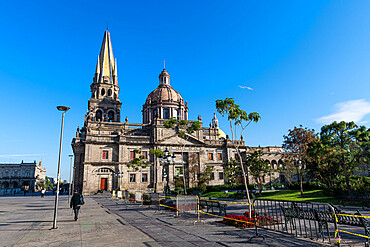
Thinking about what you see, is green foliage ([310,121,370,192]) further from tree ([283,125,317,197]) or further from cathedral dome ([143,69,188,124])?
cathedral dome ([143,69,188,124])

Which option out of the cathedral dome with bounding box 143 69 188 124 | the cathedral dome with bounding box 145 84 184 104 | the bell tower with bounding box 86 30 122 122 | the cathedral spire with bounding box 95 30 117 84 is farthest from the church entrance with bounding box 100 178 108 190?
the cathedral spire with bounding box 95 30 117 84

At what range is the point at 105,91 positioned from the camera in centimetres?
5612

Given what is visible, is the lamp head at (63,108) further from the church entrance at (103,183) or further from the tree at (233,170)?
the church entrance at (103,183)

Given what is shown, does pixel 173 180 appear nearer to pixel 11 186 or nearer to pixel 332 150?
pixel 332 150

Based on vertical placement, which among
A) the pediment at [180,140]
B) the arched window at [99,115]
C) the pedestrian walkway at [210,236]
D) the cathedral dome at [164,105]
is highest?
the cathedral dome at [164,105]

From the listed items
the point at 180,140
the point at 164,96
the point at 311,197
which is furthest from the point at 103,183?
the point at 311,197

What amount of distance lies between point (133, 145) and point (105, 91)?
16517mm

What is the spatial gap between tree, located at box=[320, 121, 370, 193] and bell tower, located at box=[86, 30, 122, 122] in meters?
43.3

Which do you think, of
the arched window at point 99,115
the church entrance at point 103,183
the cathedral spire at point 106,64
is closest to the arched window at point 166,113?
the cathedral spire at point 106,64

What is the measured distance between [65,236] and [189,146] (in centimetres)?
4273

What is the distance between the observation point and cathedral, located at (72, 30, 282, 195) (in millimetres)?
45156

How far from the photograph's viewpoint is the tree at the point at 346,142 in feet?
68.0

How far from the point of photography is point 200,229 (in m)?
10.1

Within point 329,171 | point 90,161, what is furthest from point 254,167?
point 90,161
